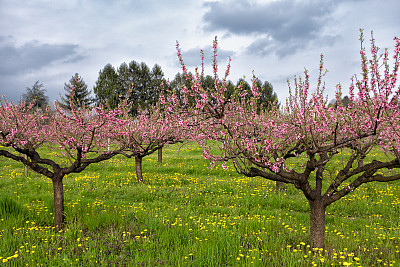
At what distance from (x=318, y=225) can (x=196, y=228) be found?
10.3ft

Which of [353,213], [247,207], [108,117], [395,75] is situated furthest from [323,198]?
[108,117]

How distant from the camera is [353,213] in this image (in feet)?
31.8

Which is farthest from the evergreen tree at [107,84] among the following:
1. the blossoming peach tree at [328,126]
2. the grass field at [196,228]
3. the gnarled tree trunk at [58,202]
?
the blossoming peach tree at [328,126]

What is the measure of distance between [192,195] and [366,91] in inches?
326

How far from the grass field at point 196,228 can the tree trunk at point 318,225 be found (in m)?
0.23

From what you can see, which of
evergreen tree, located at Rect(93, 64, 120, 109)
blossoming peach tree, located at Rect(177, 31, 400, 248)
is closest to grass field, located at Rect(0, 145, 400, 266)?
blossoming peach tree, located at Rect(177, 31, 400, 248)

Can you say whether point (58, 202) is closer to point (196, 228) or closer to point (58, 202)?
point (58, 202)

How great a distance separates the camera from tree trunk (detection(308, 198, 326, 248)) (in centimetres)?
592

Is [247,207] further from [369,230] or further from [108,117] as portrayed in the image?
Answer: [108,117]

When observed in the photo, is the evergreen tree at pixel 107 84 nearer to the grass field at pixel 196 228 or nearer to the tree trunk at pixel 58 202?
the grass field at pixel 196 228

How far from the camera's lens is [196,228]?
7109 millimetres

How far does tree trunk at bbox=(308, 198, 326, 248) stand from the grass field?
23 cm

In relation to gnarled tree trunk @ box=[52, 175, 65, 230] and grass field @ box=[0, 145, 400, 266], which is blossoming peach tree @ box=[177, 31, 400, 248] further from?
gnarled tree trunk @ box=[52, 175, 65, 230]

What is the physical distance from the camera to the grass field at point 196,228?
17.9ft
